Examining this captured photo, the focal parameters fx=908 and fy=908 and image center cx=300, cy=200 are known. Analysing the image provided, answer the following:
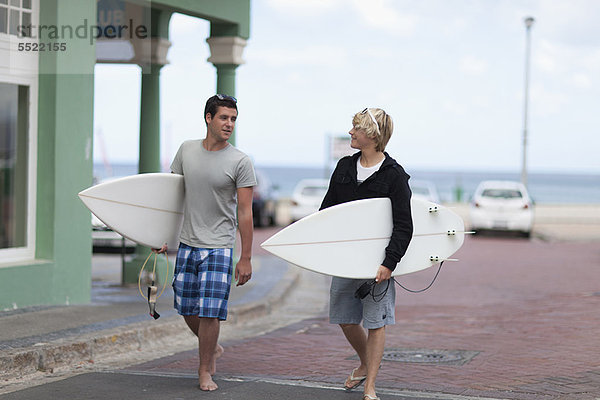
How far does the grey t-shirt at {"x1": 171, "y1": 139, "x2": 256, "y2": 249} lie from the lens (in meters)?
5.90

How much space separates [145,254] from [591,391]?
6624 millimetres

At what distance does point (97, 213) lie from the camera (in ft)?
20.7

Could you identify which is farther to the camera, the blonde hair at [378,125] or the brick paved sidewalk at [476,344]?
the brick paved sidewalk at [476,344]

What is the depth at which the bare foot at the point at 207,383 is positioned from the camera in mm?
5875

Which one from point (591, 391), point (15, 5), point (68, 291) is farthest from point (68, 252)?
point (591, 391)

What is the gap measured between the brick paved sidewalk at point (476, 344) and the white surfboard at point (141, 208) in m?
1.10

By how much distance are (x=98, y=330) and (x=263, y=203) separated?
18860mm

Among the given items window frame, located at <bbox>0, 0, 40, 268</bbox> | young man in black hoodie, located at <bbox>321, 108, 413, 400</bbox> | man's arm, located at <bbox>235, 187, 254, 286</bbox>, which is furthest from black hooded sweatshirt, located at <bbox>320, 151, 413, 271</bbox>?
window frame, located at <bbox>0, 0, 40, 268</bbox>

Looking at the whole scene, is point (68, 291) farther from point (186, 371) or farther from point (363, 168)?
point (363, 168)

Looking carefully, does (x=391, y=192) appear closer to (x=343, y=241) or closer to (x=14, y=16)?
(x=343, y=241)

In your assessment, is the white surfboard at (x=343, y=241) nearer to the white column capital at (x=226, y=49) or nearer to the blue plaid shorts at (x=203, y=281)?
the blue plaid shorts at (x=203, y=281)

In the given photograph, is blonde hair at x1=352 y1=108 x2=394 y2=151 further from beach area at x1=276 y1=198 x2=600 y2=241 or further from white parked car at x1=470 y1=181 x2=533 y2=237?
white parked car at x1=470 y1=181 x2=533 y2=237

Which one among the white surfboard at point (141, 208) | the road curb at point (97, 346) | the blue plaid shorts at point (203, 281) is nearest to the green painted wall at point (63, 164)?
the road curb at point (97, 346)

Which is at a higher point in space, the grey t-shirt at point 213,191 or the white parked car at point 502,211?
the grey t-shirt at point 213,191
